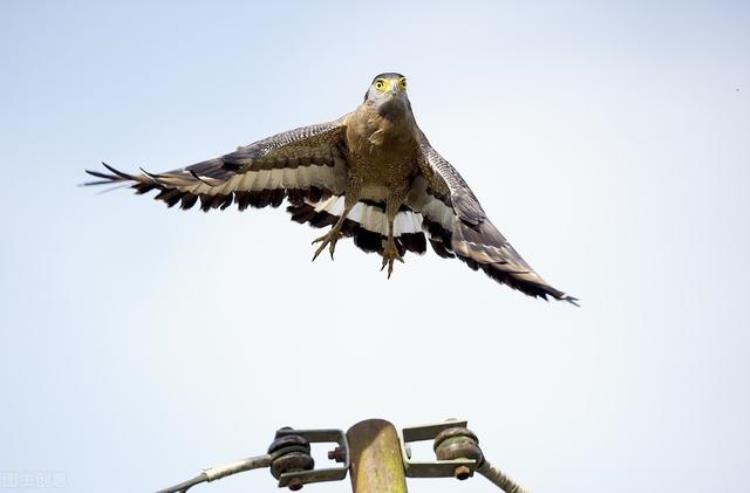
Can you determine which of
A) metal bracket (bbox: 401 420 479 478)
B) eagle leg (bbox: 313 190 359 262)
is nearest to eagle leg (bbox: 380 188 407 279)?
eagle leg (bbox: 313 190 359 262)

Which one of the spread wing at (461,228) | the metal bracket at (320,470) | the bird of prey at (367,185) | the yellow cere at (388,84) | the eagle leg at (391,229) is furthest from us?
the eagle leg at (391,229)

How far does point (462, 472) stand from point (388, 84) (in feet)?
16.6

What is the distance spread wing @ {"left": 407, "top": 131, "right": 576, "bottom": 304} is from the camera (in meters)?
8.75

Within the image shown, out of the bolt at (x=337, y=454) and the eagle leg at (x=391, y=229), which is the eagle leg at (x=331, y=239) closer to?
the eagle leg at (x=391, y=229)

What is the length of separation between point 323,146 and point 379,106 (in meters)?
0.68

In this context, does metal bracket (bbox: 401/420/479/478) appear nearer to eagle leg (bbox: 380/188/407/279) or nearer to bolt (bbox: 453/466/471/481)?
bolt (bbox: 453/466/471/481)

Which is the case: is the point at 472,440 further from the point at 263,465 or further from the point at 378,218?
the point at 378,218

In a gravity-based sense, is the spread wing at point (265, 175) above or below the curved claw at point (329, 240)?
above

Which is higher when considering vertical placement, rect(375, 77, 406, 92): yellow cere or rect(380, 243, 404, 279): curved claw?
rect(375, 77, 406, 92): yellow cere

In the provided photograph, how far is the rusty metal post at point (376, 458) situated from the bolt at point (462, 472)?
283 millimetres

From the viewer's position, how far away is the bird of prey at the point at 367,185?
916 cm

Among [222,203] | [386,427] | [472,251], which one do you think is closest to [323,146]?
[222,203]

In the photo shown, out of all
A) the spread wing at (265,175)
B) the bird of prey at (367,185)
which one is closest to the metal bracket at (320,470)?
the bird of prey at (367,185)

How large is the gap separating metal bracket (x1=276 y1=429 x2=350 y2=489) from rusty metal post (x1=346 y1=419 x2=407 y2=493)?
40 millimetres
